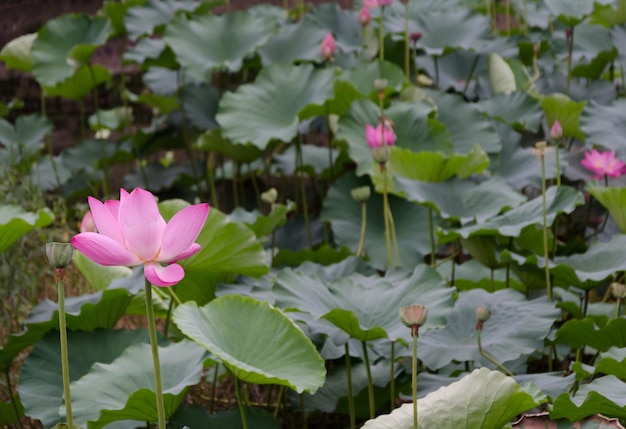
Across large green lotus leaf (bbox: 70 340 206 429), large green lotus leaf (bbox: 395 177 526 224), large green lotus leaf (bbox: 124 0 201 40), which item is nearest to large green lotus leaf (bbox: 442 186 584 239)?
large green lotus leaf (bbox: 395 177 526 224)

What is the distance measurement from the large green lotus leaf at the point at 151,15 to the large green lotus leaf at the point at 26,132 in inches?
19.6

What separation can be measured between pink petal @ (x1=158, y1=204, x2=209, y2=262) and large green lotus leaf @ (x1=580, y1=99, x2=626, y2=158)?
1.59m

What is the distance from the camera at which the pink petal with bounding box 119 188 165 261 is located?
0.86 meters

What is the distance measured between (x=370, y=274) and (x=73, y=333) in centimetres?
58

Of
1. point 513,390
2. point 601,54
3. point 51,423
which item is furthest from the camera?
point 601,54

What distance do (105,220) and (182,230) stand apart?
8cm

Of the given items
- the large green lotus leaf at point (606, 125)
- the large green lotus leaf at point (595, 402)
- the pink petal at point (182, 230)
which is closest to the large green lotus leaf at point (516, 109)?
the large green lotus leaf at point (606, 125)

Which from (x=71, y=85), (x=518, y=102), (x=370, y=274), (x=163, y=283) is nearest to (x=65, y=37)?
(x=71, y=85)

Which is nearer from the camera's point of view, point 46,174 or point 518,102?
point 518,102

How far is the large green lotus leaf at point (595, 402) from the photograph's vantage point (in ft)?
3.63

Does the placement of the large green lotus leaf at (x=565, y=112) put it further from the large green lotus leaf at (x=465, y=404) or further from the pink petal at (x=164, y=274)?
the pink petal at (x=164, y=274)

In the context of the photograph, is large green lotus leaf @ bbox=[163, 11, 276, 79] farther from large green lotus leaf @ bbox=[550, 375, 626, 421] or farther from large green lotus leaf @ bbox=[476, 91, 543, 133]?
large green lotus leaf @ bbox=[550, 375, 626, 421]

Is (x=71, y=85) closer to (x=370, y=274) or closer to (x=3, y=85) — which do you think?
(x=3, y=85)

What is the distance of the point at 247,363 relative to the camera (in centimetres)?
131
